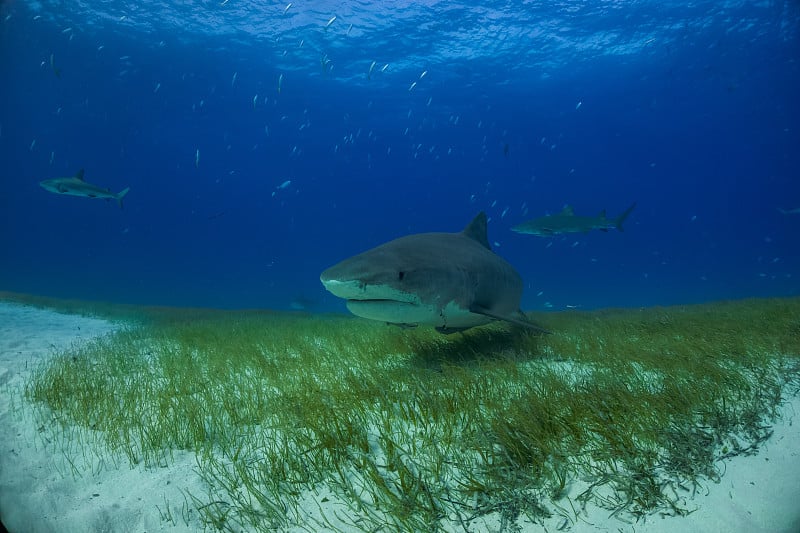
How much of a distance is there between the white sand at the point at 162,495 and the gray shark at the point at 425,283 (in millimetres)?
1918

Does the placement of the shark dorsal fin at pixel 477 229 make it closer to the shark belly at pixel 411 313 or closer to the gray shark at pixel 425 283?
the gray shark at pixel 425 283

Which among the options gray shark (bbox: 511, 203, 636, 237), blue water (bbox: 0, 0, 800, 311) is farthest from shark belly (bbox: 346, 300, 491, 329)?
blue water (bbox: 0, 0, 800, 311)

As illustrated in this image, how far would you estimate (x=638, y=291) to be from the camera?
251 feet

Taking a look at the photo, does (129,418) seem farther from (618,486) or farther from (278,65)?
(278,65)

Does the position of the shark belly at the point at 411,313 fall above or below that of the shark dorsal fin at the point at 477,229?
below

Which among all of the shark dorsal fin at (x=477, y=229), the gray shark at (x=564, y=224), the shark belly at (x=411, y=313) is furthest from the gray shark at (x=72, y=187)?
the gray shark at (x=564, y=224)

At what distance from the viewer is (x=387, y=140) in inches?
4510

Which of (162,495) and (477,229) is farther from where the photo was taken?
(477,229)

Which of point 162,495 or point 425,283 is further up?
point 425,283

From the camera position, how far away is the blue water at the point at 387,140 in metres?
37.3

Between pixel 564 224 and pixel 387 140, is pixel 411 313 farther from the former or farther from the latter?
pixel 387 140

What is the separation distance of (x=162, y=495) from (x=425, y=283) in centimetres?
281

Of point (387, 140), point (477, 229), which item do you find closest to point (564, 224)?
point (477, 229)

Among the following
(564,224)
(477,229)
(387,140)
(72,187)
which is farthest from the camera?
(387,140)
